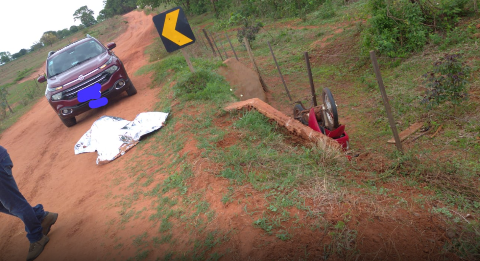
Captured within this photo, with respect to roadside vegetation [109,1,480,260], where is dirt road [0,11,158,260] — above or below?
above

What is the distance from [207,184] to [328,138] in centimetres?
182

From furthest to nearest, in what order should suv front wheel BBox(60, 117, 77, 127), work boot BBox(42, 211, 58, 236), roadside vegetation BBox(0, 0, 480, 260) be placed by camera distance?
suv front wheel BBox(60, 117, 77, 127) → work boot BBox(42, 211, 58, 236) → roadside vegetation BBox(0, 0, 480, 260)

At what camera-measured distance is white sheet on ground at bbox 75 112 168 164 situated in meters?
6.03

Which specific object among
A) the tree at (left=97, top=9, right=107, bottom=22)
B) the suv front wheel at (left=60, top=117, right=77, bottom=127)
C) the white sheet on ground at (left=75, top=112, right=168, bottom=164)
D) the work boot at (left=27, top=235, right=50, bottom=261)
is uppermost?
the tree at (left=97, top=9, right=107, bottom=22)

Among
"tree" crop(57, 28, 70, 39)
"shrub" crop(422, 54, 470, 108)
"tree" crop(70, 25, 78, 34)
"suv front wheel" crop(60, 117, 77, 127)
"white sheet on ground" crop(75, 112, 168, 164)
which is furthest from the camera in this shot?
"tree" crop(70, 25, 78, 34)

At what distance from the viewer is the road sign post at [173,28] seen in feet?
21.4

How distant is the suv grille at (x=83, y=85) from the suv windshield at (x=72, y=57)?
0.97m

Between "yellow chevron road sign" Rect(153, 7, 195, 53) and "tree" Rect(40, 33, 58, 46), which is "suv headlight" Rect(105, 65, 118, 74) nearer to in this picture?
"yellow chevron road sign" Rect(153, 7, 195, 53)

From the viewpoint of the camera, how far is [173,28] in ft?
21.6

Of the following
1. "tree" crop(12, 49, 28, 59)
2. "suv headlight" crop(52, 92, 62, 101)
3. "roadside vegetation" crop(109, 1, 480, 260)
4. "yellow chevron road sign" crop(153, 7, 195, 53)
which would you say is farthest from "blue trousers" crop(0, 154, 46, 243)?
"tree" crop(12, 49, 28, 59)

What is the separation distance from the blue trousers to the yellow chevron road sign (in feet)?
12.0

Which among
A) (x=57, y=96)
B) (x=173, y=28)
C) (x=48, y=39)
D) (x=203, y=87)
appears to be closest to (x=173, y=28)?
(x=173, y=28)

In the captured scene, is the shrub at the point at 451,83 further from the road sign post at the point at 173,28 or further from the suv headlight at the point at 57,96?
the suv headlight at the point at 57,96

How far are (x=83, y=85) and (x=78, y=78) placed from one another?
19cm
